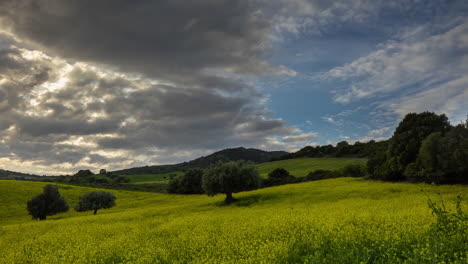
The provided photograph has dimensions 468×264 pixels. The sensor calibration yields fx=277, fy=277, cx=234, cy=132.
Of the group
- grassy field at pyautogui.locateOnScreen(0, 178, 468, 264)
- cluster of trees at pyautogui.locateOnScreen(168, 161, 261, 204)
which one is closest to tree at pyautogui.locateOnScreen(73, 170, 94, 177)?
cluster of trees at pyautogui.locateOnScreen(168, 161, 261, 204)

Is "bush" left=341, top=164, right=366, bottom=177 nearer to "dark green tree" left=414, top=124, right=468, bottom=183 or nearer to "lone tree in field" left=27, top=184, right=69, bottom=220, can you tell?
"dark green tree" left=414, top=124, right=468, bottom=183

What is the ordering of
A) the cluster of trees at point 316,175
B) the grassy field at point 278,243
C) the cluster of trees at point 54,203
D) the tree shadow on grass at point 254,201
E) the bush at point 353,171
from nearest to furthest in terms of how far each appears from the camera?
the grassy field at point 278,243 → the tree shadow on grass at point 254,201 → the cluster of trees at point 54,203 → the bush at point 353,171 → the cluster of trees at point 316,175

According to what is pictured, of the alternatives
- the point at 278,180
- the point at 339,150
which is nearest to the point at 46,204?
the point at 278,180

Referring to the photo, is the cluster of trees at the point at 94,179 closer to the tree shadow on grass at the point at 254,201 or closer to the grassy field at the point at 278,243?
the tree shadow on grass at the point at 254,201

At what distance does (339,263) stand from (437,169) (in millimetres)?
34569

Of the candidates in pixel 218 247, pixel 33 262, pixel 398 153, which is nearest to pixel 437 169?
pixel 398 153

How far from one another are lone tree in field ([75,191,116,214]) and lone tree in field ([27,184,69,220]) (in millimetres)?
2329

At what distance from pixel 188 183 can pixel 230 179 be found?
32180mm

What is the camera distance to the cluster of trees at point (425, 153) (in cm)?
3291

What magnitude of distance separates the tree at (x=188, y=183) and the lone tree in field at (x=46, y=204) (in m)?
29.2

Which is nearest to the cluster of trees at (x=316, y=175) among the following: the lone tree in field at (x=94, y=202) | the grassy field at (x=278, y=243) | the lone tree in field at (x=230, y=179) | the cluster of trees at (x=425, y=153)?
the cluster of trees at (x=425, y=153)

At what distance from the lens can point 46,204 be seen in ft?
139

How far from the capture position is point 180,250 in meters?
12.1

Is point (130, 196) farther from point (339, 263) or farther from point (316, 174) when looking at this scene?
point (339, 263)
